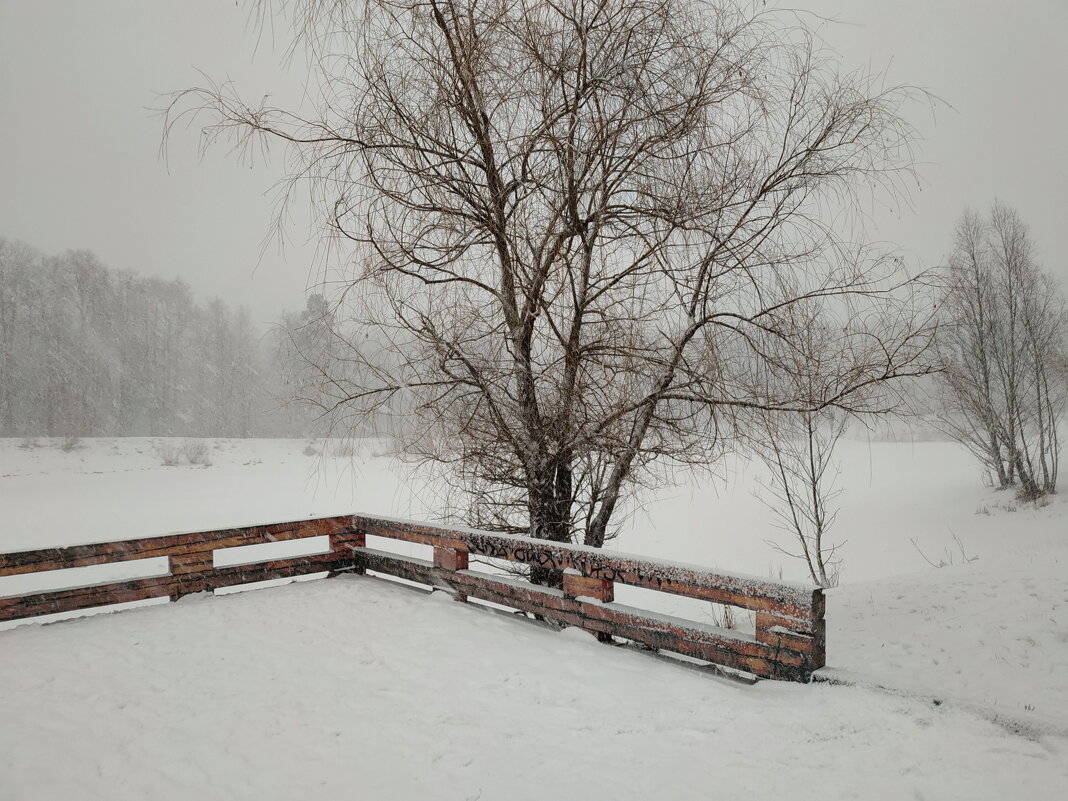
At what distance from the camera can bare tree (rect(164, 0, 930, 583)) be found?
16.3 ft

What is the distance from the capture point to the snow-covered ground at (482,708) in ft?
8.94

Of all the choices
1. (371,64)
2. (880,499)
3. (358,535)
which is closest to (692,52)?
(371,64)

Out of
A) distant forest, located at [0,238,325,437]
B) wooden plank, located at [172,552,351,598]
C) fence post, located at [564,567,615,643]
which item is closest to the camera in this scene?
fence post, located at [564,567,615,643]

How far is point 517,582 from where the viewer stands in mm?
5117

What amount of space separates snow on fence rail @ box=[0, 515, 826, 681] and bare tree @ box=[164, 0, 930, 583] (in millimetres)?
919

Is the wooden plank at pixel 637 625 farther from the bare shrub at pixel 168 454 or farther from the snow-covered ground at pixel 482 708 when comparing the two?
the bare shrub at pixel 168 454

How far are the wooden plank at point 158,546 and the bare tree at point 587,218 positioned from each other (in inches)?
54.2

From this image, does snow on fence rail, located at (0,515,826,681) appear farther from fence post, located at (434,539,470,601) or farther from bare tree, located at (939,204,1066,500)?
bare tree, located at (939,204,1066,500)

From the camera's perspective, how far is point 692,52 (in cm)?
A: 536

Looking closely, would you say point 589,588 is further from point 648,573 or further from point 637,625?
point 648,573

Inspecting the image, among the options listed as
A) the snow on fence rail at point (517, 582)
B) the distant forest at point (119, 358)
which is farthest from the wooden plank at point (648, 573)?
the distant forest at point (119, 358)

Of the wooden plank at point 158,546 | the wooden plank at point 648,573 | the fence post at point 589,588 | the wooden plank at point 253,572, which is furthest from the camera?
the wooden plank at point 253,572

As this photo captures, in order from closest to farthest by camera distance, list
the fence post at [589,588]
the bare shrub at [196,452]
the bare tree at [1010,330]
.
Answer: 1. the fence post at [589,588]
2. the bare tree at [1010,330]
3. the bare shrub at [196,452]

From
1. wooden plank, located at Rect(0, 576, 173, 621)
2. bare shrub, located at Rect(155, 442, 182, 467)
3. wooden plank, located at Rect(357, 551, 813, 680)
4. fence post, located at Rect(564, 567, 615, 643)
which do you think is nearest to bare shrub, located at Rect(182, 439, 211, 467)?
bare shrub, located at Rect(155, 442, 182, 467)
